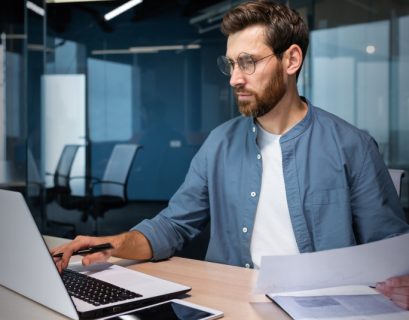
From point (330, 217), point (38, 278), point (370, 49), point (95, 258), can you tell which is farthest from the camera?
point (370, 49)

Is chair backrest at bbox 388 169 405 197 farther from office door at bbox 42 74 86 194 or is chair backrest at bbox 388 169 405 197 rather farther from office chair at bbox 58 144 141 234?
office door at bbox 42 74 86 194

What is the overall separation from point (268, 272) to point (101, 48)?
15.6 feet

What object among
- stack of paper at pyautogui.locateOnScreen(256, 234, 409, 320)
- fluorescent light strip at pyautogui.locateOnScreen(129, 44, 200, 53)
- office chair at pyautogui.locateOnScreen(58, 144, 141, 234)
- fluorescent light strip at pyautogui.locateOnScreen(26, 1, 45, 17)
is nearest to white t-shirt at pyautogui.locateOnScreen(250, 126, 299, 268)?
stack of paper at pyautogui.locateOnScreen(256, 234, 409, 320)

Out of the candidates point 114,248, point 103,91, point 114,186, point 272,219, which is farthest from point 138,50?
point 114,248

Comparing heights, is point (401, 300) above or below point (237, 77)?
below

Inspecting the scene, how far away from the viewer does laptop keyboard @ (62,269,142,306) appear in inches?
43.1

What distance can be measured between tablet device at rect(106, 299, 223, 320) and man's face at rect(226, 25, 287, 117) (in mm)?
704

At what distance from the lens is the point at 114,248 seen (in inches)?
56.2

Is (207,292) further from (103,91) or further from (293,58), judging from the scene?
(103,91)

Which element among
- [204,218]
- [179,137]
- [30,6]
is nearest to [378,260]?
[204,218]

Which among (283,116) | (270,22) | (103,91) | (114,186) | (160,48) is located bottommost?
(114,186)

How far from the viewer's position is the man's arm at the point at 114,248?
135cm

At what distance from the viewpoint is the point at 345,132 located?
1.64 m

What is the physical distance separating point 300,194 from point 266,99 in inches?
11.6
